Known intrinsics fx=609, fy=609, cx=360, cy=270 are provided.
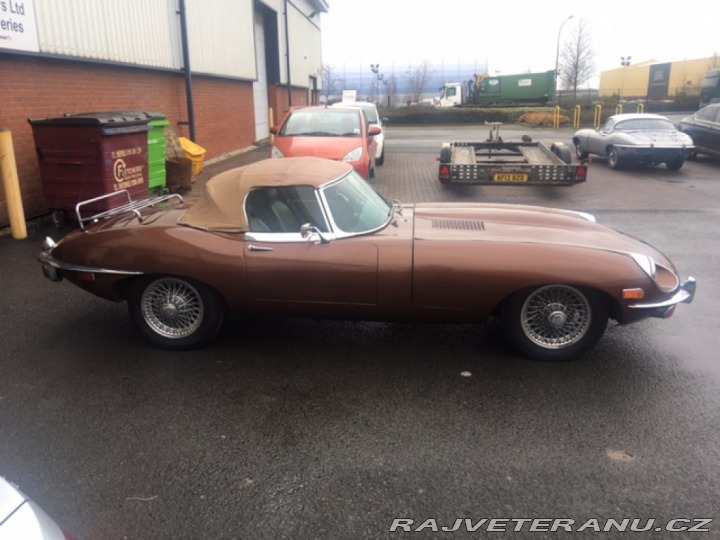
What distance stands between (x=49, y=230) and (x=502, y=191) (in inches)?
322

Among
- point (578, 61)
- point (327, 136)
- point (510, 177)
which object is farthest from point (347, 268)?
point (578, 61)

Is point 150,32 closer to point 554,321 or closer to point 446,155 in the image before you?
point 446,155

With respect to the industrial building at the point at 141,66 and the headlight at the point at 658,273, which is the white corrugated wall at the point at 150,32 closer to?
the industrial building at the point at 141,66

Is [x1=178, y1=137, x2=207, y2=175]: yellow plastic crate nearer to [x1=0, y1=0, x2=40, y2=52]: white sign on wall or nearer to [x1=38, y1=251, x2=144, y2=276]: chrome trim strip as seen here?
[x1=0, y1=0, x2=40, y2=52]: white sign on wall

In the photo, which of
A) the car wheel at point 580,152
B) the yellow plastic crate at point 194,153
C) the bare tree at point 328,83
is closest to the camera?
the yellow plastic crate at point 194,153

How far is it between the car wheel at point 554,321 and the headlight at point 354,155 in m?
6.49

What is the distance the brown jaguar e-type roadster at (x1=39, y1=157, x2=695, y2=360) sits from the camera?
397 centimetres

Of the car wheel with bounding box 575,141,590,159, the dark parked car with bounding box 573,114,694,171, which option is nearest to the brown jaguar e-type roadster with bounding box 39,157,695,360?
the dark parked car with bounding box 573,114,694,171

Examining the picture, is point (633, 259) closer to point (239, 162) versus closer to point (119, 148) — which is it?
point (119, 148)

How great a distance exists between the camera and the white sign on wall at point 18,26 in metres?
7.50

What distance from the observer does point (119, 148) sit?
26.5 feet

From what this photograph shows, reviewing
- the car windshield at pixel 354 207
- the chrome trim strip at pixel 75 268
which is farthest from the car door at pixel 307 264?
the chrome trim strip at pixel 75 268

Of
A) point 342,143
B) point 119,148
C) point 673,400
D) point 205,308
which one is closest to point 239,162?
point 342,143
